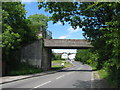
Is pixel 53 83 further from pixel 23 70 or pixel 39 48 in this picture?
pixel 39 48

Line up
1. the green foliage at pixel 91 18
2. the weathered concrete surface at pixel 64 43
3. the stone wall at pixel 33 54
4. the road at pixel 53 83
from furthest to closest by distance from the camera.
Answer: the weathered concrete surface at pixel 64 43 < the stone wall at pixel 33 54 < the road at pixel 53 83 < the green foliage at pixel 91 18

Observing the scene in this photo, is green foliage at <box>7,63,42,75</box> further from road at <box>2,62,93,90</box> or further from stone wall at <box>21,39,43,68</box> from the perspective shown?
road at <box>2,62,93,90</box>

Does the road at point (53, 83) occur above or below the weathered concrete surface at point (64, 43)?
below

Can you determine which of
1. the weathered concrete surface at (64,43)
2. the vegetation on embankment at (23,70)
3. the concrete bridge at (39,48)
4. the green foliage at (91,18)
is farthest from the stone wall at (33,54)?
the green foliage at (91,18)

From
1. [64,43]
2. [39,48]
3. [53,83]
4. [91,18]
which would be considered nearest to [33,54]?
[39,48]

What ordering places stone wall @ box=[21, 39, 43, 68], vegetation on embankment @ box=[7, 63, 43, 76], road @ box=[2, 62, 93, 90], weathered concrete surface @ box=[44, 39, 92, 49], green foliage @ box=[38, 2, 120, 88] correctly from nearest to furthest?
1. green foliage @ box=[38, 2, 120, 88]
2. road @ box=[2, 62, 93, 90]
3. vegetation on embankment @ box=[7, 63, 43, 76]
4. stone wall @ box=[21, 39, 43, 68]
5. weathered concrete surface @ box=[44, 39, 92, 49]

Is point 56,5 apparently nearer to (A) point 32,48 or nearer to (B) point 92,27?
(B) point 92,27

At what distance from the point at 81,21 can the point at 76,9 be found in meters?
0.98

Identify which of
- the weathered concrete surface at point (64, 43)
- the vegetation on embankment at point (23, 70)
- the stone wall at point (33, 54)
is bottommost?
the vegetation on embankment at point (23, 70)

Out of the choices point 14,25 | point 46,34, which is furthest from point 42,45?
point 14,25

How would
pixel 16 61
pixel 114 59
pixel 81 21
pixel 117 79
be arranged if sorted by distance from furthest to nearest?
pixel 16 61, pixel 81 21, pixel 117 79, pixel 114 59

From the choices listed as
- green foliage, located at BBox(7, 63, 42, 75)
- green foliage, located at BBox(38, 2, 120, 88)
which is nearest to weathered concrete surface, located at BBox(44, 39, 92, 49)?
green foliage, located at BBox(7, 63, 42, 75)

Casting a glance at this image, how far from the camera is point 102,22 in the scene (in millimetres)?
9586

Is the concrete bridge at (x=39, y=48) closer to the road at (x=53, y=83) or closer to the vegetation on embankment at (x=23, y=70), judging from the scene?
the vegetation on embankment at (x=23, y=70)
